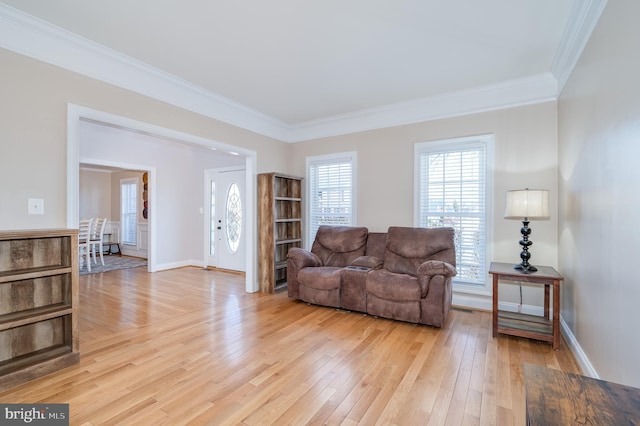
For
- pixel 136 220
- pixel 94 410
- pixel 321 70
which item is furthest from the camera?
pixel 136 220

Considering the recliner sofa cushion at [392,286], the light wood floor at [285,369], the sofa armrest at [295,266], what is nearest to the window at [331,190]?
the sofa armrest at [295,266]

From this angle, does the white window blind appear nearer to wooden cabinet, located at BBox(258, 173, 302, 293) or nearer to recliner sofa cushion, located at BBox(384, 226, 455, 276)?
recliner sofa cushion, located at BBox(384, 226, 455, 276)

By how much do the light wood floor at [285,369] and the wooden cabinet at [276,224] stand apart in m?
0.88

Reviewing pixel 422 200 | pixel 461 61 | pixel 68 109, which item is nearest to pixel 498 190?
pixel 422 200

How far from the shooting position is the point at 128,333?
2969 mm

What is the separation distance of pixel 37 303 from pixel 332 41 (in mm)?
3272

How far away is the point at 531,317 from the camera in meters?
3.05

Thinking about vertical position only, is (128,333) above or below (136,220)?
below

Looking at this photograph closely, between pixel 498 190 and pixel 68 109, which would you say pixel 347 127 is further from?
pixel 68 109

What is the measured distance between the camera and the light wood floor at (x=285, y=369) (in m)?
1.80

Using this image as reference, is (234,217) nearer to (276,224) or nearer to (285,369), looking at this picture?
(276,224)

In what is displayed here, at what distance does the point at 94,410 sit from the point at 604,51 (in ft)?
12.9

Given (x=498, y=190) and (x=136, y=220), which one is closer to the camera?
(x=498, y=190)

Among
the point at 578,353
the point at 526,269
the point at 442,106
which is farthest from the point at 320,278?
the point at 442,106
